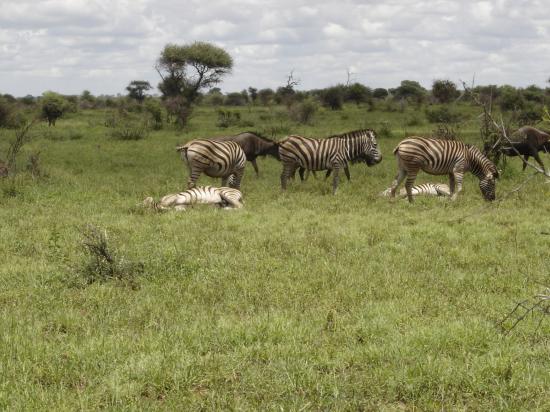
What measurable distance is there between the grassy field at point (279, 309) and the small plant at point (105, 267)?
0.10 m

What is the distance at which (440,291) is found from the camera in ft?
19.9

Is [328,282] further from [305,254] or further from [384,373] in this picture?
[384,373]

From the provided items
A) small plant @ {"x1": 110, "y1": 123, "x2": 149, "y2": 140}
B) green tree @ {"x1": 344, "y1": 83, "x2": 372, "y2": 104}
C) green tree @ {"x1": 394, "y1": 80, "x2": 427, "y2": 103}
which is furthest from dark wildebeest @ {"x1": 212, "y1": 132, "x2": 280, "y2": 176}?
green tree @ {"x1": 394, "y1": 80, "x2": 427, "y2": 103}

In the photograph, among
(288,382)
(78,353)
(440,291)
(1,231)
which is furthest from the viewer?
(1,231)

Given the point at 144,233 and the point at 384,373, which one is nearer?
the point at 384,373

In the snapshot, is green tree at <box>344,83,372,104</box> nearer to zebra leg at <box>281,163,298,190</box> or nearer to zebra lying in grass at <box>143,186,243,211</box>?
zebra leg at <box>281,163,298,190</box>

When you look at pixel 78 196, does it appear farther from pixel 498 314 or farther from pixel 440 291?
pixel 498 314

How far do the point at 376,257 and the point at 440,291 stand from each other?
1383mm

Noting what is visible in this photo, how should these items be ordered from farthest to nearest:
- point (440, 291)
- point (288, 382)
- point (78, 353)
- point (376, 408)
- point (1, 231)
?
1. point (1, 231)
2. point (440, 291)
3. point (78, 353)
4. point (288, 382)
5. point (376, 408)

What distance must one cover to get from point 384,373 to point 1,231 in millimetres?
6461

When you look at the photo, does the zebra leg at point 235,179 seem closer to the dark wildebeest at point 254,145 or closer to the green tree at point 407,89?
the dark wildebeest at point 254,145

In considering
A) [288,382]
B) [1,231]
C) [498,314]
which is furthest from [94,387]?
[1,231]

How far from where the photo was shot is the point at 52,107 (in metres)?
33.9

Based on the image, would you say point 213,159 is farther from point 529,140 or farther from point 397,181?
point 529,140
